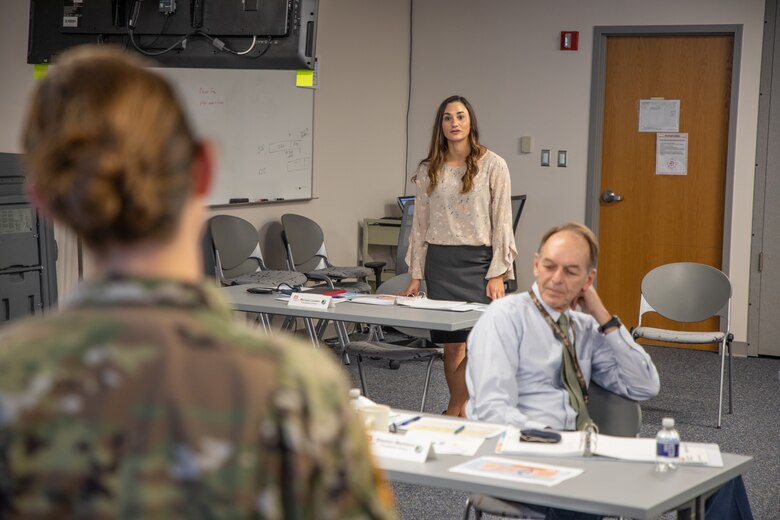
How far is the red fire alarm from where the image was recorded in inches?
300

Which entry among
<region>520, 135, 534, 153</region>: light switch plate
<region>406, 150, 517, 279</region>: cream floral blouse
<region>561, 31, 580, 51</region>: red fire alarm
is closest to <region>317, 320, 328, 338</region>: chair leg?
<region>406, 150, 517, 279</region>: cream floral blouse

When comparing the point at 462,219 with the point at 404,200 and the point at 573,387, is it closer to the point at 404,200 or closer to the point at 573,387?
the point at 573,387

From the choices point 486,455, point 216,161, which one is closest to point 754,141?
point 486,455

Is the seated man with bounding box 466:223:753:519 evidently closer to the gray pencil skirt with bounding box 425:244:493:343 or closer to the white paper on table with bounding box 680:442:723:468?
the white paper on table with bounding box 680:442:723:468

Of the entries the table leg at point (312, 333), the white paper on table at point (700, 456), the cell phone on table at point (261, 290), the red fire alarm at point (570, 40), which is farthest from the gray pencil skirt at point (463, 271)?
the red fire alarm at point (570, 40)

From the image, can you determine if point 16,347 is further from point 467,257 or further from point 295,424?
point 467,257

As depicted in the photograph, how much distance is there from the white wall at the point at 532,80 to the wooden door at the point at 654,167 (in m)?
0.17

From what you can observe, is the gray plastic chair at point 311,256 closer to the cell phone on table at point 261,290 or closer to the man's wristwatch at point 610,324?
the cell phone on table at point 261,290

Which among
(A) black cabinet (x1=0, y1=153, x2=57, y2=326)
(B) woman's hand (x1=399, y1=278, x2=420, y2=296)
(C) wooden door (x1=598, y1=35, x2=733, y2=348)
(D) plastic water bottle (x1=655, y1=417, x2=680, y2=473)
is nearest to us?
(D) plastic water bottle (x1=655, y1=417, x2=680, y2=473)

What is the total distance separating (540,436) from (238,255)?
417 cm

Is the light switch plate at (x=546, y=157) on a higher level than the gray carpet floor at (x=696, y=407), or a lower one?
higher

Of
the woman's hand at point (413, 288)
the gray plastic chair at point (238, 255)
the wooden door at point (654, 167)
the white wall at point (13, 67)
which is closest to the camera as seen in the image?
the woman's hand at point (413, 288)

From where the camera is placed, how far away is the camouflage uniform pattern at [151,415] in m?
0.82

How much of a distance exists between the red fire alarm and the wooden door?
0.24m
